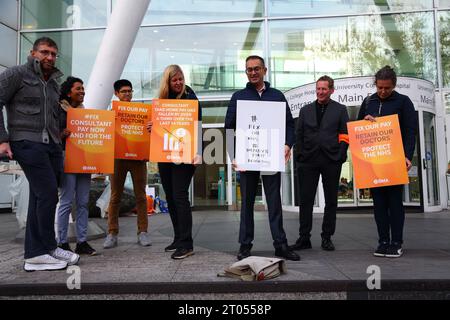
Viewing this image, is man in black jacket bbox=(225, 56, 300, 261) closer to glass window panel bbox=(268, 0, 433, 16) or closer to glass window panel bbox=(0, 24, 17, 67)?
glass window panel bbox=(268, 0, 433, 16)

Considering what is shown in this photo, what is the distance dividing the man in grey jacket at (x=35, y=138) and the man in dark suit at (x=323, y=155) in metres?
2.56

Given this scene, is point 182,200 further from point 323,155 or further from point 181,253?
point 323,155

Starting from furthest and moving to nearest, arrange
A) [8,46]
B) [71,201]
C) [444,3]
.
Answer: [8,46] < [444,3] < [71,201]

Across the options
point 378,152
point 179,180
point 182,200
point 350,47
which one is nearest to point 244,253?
point 182,200

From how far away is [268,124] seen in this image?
4.04 m

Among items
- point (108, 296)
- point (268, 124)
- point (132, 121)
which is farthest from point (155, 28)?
point (108, 296)

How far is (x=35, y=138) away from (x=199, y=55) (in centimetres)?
A: 1010

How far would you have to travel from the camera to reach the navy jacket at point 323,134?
15.2 feet

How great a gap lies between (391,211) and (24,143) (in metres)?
3.57

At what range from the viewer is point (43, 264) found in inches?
141

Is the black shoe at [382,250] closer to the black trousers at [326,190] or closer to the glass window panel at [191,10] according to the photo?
the black trousers at [326,190]

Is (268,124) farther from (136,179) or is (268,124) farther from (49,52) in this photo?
(49,52)
